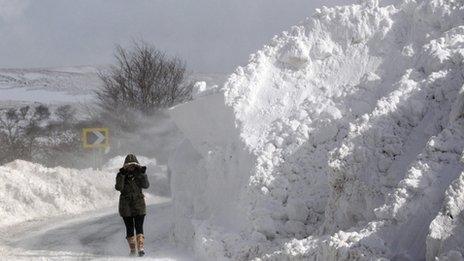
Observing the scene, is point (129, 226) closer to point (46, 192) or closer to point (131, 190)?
point (131, 190)

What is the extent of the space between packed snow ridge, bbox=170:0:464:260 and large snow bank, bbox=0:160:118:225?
5758 mm

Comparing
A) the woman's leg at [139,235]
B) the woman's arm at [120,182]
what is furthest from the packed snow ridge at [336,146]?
the woman's arm at [120,182]

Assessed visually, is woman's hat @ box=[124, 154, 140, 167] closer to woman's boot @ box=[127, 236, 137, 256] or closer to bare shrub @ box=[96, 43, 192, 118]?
woman's boot @ box=[127, 236, 137, 256]

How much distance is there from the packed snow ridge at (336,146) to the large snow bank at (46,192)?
5.76m

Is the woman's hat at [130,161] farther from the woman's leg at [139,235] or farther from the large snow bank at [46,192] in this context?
the large snow bank at [46,192]

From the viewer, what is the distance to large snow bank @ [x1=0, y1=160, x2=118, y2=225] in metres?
16.1

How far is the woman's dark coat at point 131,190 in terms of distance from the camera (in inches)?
391

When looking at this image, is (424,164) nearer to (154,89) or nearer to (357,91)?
(357,91)

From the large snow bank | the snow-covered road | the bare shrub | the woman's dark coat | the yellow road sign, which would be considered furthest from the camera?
the bare shrub

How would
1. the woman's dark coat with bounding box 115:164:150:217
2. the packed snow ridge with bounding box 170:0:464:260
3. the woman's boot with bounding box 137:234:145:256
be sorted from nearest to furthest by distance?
the packed snow ridge with bounding box 170:0:464:260, the woman's boot with bounding box 137:234:145:256, the woman's dark coat with bounding box 115:164:150:217

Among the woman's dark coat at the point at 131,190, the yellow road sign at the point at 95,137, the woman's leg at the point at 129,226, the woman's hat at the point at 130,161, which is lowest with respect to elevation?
the woman's leg at the point at 129,226

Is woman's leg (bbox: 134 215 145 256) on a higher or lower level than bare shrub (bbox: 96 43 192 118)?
lower

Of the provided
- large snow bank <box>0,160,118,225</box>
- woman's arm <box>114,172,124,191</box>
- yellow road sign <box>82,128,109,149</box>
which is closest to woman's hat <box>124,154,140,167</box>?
woman's arm <box>114,172,124,191</box>

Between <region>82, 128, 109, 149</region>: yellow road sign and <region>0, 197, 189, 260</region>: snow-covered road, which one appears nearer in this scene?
<region>0, 197, 189, 260</region>: snow-covered road
